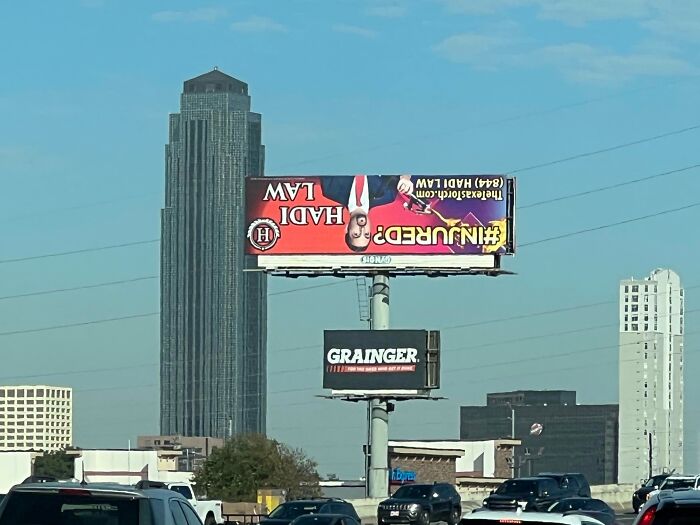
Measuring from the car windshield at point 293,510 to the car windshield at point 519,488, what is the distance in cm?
1010

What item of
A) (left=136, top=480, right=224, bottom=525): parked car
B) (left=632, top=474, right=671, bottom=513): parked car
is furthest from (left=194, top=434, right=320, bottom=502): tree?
(left=136, top=480, right=224, bottom=525): parked car

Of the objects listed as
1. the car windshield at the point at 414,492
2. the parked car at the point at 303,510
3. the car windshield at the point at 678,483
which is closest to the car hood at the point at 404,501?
the car windshield at the point at 414,492

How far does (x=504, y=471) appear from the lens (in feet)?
460

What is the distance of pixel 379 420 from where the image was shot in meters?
84.1

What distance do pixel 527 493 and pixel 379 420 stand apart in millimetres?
37039

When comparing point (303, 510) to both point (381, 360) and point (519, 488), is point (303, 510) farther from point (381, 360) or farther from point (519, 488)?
point (381, 360)

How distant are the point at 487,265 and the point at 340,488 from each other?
50.8 meters

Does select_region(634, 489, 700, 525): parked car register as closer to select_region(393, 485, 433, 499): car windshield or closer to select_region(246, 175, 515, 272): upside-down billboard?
select_region(393, 485, 433, 499): car windshield

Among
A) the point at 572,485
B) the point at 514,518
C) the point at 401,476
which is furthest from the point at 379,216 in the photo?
the point at 514,518

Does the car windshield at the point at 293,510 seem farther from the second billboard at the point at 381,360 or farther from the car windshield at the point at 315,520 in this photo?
the second billboard at the point at 381,360

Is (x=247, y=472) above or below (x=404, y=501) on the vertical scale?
below

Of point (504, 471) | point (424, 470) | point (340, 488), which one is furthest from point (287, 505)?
point (504, 471)

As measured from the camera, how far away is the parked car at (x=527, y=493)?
45.7 meters

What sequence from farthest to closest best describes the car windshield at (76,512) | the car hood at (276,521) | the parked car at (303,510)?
the parked car at (303,510) < the car hood at (276,521) < the car windshield at (76,512)
